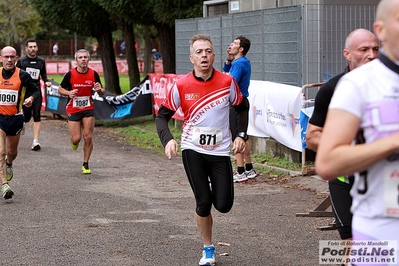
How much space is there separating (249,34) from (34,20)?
174 feet

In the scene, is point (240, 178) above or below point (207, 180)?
below

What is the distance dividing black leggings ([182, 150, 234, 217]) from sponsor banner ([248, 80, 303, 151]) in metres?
5.70

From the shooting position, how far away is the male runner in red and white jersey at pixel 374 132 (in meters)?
3.15

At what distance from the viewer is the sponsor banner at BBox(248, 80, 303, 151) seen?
13.0m

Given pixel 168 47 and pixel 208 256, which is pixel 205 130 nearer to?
pixel 208 256

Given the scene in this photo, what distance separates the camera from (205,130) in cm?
722

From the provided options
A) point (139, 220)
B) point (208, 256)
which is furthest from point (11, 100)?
point (208, 256)

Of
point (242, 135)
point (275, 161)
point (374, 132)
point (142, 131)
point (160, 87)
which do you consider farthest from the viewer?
point (160, 87)

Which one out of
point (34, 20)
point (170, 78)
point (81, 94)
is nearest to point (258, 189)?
point (81, 94)

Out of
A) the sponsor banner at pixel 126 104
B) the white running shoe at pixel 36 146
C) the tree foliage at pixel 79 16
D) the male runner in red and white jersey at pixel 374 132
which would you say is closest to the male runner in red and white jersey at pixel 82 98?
the white running shoe at pixel 36 146

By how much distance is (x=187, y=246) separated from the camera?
8.09 metres

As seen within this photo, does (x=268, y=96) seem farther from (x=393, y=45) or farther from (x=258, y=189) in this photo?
(x=393, y=45)

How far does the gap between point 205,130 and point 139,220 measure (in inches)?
101

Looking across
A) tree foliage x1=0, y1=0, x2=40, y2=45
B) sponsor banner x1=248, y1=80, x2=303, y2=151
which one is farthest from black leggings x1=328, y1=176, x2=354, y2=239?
tree foliage x1=0, y1=0, x2=40, y2=45
